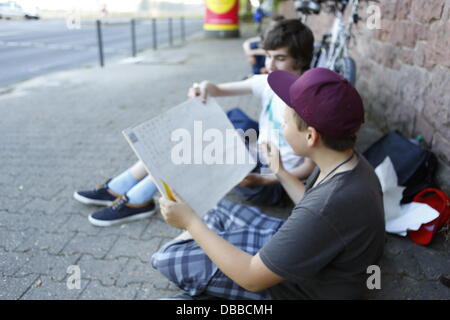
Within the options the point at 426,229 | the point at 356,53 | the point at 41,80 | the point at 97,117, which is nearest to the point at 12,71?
the point at 41,80

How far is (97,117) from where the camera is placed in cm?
487

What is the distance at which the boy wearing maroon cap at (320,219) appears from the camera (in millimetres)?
1244

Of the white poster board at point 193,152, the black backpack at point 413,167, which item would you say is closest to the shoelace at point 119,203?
the white poster board at point 193,152

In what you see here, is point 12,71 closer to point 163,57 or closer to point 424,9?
point 163,57

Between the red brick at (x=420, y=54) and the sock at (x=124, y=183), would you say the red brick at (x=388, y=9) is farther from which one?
the sock at (x=124, y=183)

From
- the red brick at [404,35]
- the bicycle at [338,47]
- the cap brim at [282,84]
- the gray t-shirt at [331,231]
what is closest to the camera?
the gray t-shirt at [331,231]

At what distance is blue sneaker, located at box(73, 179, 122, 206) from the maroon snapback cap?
1701 mm

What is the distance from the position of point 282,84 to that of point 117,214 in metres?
1.50

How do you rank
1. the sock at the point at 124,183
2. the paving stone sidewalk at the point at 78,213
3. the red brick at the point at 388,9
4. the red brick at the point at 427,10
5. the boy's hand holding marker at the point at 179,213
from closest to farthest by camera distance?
the boy's hand holding marker at the point at 179,213 < the paving stone sidewalk at the point at 78,213 < the sock at the point at 124,183 < the red brick at the point at 427,10 < the red brick at the point at 388,9

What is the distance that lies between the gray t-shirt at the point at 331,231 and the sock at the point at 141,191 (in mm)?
1341

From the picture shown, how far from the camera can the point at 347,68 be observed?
3.41 metres

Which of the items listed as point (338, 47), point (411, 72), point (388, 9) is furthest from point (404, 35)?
point (338, 47)

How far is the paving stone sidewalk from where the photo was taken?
2.00 m

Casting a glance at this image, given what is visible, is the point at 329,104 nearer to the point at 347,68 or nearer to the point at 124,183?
the point at 124,183
